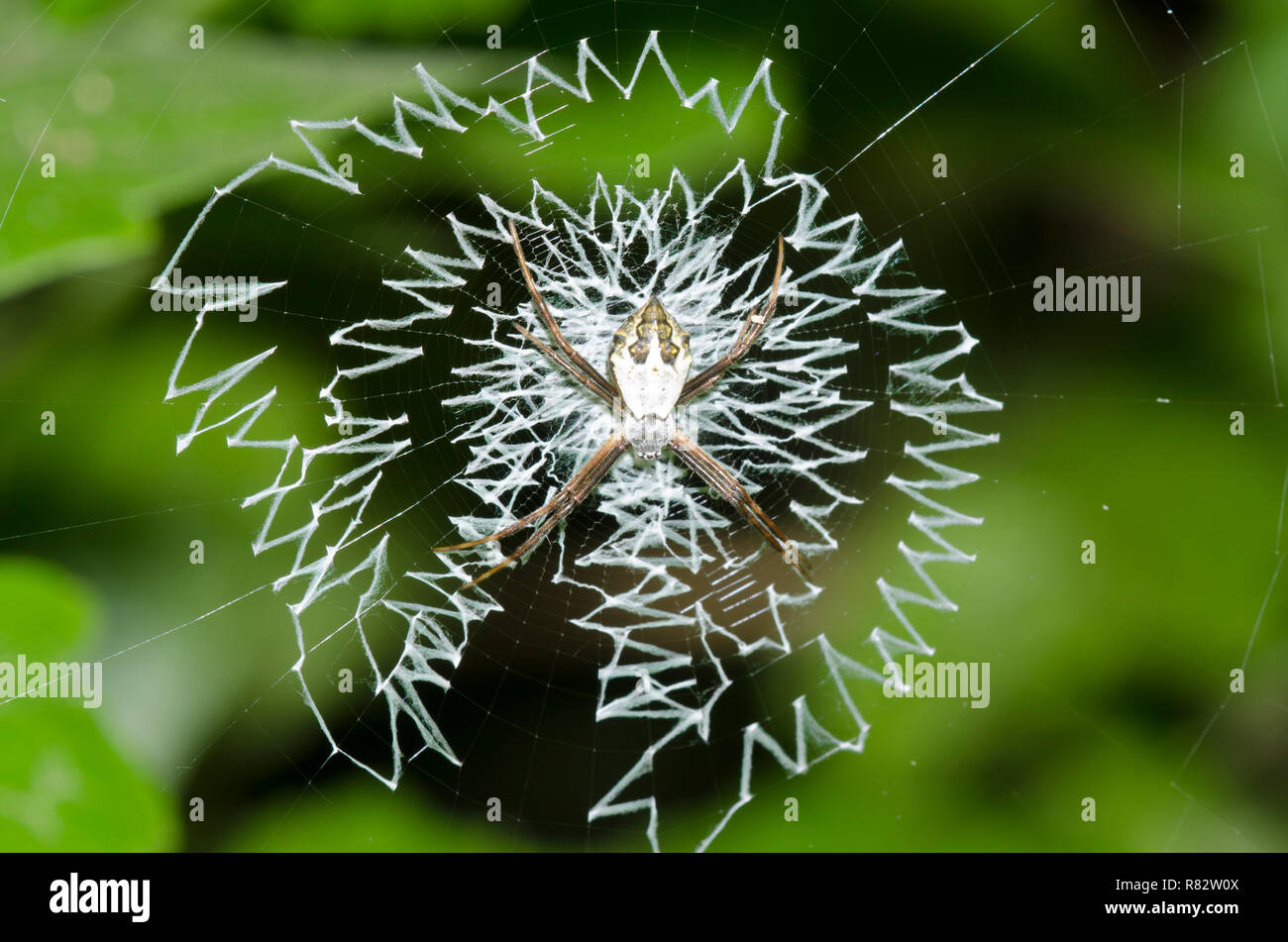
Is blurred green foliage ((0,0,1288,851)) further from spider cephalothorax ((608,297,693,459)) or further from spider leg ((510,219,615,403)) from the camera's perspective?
spider cephalothorax ((608,297,693,459))

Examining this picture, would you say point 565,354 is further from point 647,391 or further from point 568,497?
point 568,497

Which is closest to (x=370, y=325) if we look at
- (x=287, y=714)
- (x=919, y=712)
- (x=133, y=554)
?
(x=133, y=554)

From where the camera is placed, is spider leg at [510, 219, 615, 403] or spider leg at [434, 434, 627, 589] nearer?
spider leg at [510, 219, 615, 403]

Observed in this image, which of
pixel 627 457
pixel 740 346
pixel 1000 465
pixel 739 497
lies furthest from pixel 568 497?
pixel 1000 465

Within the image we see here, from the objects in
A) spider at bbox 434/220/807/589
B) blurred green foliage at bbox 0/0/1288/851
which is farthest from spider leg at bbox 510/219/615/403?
blurred green foliage at bbox 0/0/1288/851

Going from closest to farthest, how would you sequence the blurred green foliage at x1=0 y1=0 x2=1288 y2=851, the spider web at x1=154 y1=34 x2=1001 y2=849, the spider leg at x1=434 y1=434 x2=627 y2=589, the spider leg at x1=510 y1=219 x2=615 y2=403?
the blurred green foliage at x1=0 y1=0 x2=1288 y2=851
the spider web at x1=154 y1=34 x2=1001 y2=849
the spider leg at x1=510 y1=219 x2=615 y2=403
the spider leg at x1=434 y1=434 x2=627 y2=589

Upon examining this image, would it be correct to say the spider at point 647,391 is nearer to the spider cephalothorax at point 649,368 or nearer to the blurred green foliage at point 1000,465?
the spider cephalothorax at point 649,368

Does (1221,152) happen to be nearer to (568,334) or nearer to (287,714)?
(568,334)
